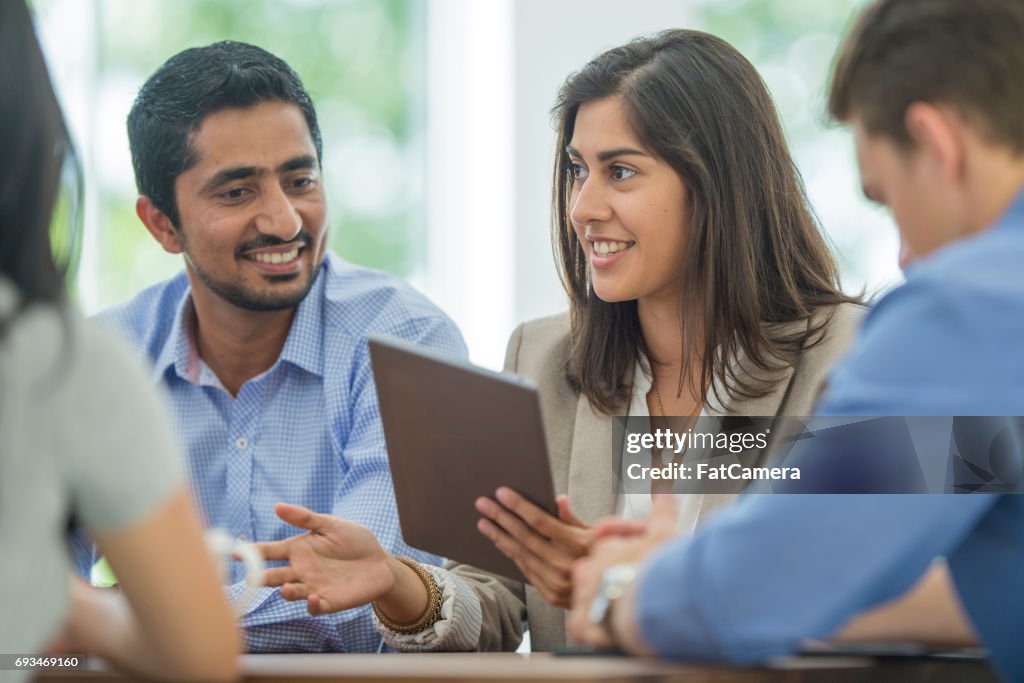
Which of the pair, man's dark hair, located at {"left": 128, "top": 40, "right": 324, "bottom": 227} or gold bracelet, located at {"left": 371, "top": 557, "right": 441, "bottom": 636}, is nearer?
gold bracelet, located at {"left": 371, "top": 557, "right": 441, "bottom": 636}

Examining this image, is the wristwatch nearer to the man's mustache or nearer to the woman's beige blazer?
the woman's beige blazer

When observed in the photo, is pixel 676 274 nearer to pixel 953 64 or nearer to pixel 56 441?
pixel 953 64

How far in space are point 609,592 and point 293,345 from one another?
4.14 ft

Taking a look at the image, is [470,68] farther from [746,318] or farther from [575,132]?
[746,318]

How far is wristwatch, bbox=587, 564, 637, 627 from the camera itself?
99cm

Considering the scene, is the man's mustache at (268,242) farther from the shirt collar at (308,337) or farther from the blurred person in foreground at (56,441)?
the blurred person in foreground at (56,441)

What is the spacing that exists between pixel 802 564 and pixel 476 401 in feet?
1.94

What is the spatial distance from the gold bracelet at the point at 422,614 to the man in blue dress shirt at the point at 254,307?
9.3 inches

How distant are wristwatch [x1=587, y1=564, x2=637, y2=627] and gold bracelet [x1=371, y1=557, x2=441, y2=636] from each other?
0.73m

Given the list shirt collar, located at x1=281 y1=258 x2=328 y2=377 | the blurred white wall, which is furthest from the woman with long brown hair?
the blurred white wall

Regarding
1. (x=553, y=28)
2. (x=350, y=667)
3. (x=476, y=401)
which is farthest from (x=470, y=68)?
(x=350, y=667)

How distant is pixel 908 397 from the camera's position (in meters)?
0.84

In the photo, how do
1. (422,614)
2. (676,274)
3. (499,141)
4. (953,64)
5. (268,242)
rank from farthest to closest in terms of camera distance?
1. (499,141)
2. (268,242)
3. (676,274)
4. (422,614)
5. (953,64)

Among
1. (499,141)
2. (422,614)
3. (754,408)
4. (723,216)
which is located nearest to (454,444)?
(422,614)
